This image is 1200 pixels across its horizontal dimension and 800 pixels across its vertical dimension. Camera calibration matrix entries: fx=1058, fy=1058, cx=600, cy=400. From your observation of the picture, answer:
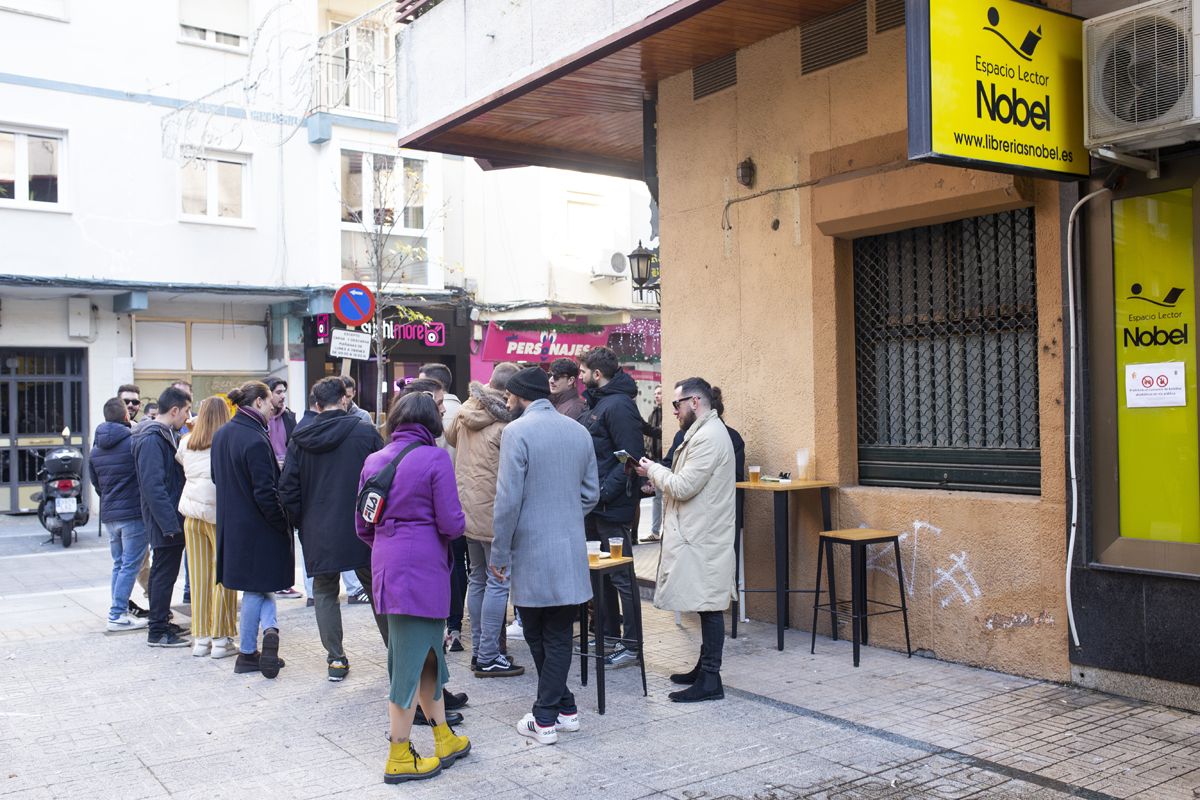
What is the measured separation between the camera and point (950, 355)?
7.08 metres

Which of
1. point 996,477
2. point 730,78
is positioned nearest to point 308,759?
point 996,477

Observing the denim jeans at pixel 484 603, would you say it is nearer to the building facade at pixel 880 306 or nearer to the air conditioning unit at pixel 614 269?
the building facade at pixel 880 306

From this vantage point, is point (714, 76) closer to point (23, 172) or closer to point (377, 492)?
point (377, 492)

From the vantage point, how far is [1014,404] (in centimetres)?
665

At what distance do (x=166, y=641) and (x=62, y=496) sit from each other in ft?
23.9

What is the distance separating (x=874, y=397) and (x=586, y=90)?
3.59m

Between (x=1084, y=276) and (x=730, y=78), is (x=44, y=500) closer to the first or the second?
(x=730, y=78)

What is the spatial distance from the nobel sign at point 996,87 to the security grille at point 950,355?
3.18 ft

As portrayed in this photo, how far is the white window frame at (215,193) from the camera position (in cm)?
1841

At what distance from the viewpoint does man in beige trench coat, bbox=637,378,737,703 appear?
6020 mm

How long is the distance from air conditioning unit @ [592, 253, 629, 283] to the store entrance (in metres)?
10.6

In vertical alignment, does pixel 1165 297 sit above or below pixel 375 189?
below

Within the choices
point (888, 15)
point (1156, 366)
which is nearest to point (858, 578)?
point (1156, 366)

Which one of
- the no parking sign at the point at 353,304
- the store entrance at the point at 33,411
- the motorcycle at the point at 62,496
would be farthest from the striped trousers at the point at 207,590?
the store entrance at the point at 33,411
